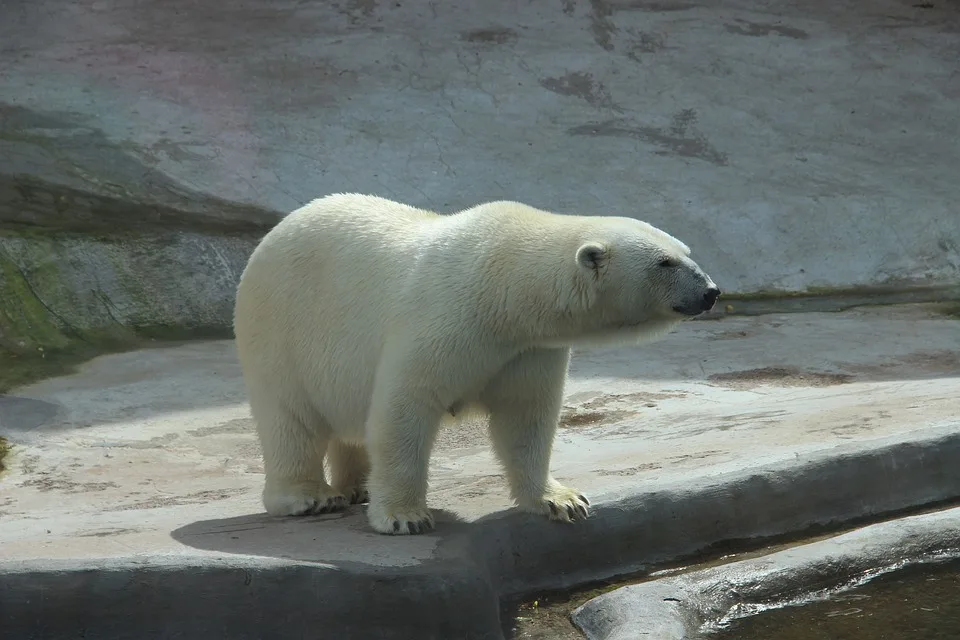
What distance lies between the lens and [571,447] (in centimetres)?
547

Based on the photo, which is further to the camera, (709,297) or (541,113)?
(541,113)

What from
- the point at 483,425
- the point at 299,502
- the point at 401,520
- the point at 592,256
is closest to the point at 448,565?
the point at 401,520

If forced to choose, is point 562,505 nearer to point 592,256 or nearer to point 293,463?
point 592,256

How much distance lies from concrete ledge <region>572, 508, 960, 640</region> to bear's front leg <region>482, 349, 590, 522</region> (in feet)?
1.41

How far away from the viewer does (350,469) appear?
4.82 meters

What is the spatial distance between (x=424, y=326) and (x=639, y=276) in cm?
68

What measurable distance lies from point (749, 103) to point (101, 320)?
226 inches

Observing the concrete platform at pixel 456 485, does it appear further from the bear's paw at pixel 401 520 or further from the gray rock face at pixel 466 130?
the gray rock face at pixel 466 130

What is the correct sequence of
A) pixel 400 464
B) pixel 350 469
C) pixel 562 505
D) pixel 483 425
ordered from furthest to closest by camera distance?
pixel 483 425 → pixel 350 469 → pixel 562 505 → pixel 400 464

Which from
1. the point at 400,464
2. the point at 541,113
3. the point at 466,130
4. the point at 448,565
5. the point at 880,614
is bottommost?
the point at 880,614

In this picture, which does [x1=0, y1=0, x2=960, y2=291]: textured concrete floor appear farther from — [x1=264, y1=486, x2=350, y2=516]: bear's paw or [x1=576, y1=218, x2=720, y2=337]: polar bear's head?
[x1=576, y1=218, x2=720, y2=337]: polar bear's head

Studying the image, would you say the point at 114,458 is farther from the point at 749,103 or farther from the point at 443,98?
the point at 749,103

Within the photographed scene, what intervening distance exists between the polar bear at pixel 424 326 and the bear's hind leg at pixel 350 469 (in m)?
0.12

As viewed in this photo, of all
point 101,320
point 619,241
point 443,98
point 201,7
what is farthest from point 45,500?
point 201,7
